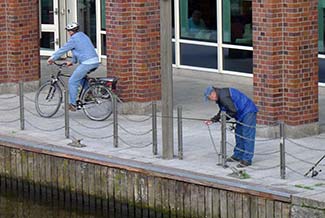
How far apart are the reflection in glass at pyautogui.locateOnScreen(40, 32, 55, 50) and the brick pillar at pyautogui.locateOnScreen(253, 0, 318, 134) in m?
10.2

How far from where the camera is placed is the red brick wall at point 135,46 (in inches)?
818

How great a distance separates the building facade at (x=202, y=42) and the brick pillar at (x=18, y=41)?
19 millimetres

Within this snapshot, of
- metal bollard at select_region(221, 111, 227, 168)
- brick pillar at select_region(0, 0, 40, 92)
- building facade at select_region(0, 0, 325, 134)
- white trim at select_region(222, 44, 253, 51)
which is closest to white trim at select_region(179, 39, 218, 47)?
building facade at select_region(0, 0, 325, 134)

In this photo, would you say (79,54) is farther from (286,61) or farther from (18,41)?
(286,61)

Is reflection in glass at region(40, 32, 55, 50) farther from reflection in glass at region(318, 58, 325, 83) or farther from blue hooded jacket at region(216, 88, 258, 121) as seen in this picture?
blue hooded jacket at region(216, 88, 258, 121)

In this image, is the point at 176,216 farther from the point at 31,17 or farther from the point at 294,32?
the point at 31,17

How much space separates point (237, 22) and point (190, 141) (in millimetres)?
6449

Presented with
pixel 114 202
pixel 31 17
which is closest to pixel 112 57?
pixel 31 17

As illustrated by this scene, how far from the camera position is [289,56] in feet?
60.6

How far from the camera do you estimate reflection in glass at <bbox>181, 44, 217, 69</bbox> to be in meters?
25.1

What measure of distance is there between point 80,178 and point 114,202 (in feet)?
2.34

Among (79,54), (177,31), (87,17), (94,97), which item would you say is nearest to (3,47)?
(79,54)

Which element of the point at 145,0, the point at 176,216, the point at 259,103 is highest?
the point at 145,0

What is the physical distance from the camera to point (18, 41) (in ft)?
76.8
